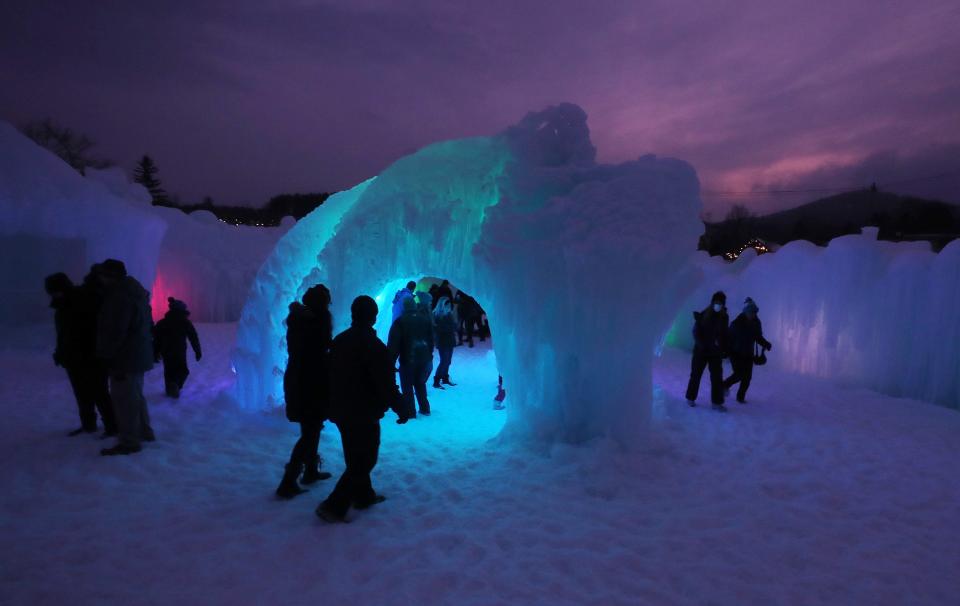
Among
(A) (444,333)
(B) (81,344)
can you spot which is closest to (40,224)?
(B) (81,344)

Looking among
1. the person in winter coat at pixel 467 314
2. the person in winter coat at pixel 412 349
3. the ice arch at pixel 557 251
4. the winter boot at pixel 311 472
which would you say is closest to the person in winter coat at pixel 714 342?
the ice arch at pixel 557 251

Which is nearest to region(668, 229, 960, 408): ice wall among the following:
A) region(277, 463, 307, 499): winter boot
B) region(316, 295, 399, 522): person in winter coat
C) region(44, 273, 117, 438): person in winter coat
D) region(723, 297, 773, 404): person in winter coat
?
region(723, 297, 773, 404): person in winter coat

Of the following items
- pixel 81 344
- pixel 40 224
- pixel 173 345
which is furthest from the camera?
pixel 40 224

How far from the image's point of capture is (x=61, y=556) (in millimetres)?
3305

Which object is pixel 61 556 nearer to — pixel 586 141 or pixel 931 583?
pixel 931 583

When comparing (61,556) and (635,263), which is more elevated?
(635,263)

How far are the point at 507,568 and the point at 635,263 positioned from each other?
312 cm

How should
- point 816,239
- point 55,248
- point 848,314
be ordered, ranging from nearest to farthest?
point 848,314 → point 55,248 → point 816,239

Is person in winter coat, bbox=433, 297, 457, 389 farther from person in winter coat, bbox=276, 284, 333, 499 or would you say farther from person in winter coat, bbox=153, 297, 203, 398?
person in winter coat, bbox=276, 284, 333, 499

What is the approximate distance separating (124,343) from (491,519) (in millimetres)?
3751

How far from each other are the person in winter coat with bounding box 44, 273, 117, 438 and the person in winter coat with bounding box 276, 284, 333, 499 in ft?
8.96

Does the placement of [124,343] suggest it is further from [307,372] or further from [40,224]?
[40,224]

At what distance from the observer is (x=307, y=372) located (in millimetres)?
4207

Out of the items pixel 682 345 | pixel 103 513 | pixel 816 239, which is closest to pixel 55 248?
pixel 103 513
